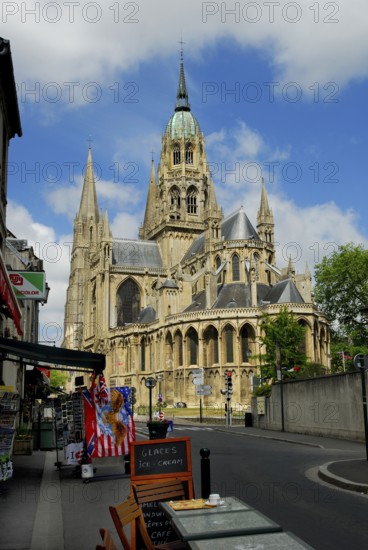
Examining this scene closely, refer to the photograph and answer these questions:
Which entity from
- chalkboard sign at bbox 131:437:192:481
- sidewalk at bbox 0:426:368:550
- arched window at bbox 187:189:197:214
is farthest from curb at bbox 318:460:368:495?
arched window at bbox 187:189:197:214

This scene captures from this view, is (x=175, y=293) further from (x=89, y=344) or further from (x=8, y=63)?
(x=8, y=63)

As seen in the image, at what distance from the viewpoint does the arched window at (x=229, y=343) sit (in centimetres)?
6631

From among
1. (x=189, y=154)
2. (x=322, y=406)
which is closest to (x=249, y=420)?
(x=322, y=406)

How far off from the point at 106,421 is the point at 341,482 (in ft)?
16.3

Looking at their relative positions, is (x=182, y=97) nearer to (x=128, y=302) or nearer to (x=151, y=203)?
(x=151, y=203)

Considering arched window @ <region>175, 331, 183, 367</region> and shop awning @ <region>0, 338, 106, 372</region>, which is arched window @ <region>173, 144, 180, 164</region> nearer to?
arched window @ <region>175, 331, 183, 367</region>

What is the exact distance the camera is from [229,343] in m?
66.6

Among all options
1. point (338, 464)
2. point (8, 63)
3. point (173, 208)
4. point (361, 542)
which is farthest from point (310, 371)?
point (173, 208)

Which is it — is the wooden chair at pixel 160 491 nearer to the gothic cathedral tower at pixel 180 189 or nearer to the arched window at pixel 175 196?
the gothic cathedral tower at pixel 180 189

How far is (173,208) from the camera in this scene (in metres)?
95.8

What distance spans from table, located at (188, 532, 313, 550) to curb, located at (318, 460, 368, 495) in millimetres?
7628

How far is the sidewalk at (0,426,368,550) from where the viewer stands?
24.6 ft

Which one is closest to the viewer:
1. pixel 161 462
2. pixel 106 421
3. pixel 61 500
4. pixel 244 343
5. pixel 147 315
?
pixel 161 462

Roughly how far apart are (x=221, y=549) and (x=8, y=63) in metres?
14.4
